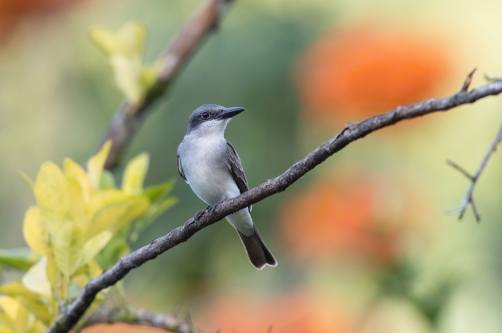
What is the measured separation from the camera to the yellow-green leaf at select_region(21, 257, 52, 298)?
97.0 inches

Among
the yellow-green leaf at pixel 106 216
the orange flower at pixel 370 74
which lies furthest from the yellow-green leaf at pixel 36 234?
the orange flower at pixel 370 74

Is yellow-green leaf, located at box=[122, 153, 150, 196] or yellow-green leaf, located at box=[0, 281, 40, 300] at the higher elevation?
yellow-green leaf, located at box=[122, 153, 150, 196]

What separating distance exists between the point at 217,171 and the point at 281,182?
5.25 ft

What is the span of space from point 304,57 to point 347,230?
2100 mm

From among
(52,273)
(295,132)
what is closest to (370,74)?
(295,132)

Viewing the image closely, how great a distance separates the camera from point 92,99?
259 inches

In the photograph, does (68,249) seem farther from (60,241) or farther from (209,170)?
(209,170)

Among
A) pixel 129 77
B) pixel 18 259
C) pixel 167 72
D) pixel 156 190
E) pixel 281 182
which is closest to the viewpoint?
pixel 281 182

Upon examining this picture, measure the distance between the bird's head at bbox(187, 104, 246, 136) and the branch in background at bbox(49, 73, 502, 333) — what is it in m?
1.40

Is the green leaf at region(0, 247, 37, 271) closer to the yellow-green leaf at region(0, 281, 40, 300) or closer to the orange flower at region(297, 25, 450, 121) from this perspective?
the yellow-green leaf at region(0, 281, 40, 300)

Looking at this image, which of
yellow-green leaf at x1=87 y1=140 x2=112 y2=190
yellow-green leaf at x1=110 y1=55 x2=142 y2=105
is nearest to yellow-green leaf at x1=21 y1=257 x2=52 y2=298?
yellow-green leaf at x1=87 y1=140 x2=112 y2=190

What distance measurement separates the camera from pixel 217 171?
3357 millimetres

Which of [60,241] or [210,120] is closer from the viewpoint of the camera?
[60,241]

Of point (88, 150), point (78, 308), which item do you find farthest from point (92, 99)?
point (78, 308)
